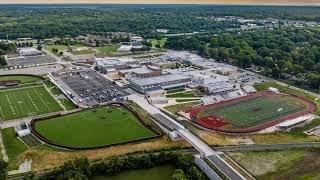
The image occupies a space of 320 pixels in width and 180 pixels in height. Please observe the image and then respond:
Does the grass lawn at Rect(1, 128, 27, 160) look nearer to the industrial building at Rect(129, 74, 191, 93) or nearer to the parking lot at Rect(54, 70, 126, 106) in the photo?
the parking lot at Rect(54, 70, 126, 106)

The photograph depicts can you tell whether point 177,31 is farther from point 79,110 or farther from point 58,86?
point 79,110

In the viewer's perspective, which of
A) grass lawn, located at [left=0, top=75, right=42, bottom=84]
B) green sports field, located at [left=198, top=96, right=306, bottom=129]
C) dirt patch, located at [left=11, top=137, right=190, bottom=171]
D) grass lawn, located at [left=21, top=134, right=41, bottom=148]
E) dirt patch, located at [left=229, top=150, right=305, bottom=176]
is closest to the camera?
dirt patch, located at [left=229, top=150, right=305, bottom=176]

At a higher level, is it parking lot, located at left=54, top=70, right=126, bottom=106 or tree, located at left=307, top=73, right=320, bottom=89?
tree, located at left=307, top=73, right=320, bottom=89

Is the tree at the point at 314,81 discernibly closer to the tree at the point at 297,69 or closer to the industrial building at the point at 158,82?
the tree at the point at 297,69

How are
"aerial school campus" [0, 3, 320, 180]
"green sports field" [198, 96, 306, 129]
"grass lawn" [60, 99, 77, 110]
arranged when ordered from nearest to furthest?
"aerial school campus" [0, 3, 320, 180]
"green sports field" [198, 96, 306, 129]
"grass lawn" [60, 99, 77, 110]

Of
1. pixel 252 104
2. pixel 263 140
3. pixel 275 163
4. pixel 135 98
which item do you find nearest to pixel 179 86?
pixel 135 98

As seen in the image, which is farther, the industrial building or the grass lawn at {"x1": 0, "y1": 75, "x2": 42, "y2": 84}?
the grass lawn at {"x1": 0, "y1": 75, "x2": 42, "y2": 84}

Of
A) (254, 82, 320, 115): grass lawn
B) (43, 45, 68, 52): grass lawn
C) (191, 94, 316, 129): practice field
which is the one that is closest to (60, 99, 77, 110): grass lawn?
(191, 94, 316, 129): practice field

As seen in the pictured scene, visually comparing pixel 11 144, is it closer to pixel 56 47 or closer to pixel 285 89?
pixel 285 89
